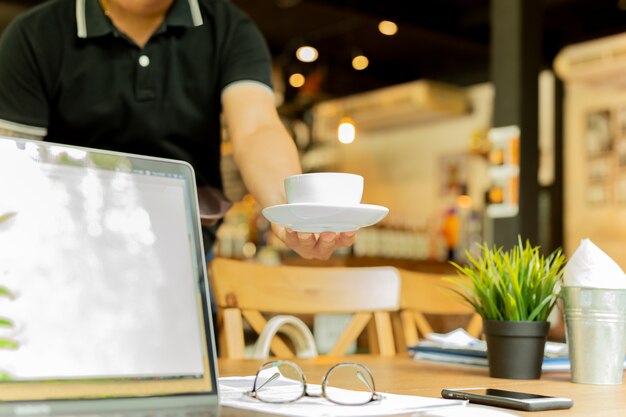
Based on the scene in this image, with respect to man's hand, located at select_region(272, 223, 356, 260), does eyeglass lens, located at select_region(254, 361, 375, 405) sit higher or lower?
lower

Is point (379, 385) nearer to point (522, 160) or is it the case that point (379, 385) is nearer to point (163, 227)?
point (163, 227)

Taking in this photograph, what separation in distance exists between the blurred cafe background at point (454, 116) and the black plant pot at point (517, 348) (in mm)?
4259

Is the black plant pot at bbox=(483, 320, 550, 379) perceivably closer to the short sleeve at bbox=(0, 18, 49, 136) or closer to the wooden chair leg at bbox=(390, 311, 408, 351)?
the wooden chair leg at bbox=(390, 311, 408, 351)

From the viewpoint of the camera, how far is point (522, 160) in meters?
5.40

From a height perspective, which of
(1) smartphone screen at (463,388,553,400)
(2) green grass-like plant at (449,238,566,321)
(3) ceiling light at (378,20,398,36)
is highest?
(3) ceiling light at (378,20,398,36)

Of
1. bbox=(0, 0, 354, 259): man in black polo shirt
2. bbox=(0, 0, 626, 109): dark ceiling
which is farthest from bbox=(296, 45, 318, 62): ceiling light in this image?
bbox=(0, 0, 354, 259): man in black polo shirt

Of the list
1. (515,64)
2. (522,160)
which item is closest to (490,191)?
(522,160)

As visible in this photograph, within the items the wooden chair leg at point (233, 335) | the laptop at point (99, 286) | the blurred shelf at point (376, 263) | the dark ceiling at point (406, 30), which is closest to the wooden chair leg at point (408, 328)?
the wooden chair leg at point (233, 335)

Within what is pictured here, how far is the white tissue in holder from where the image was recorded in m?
1.20

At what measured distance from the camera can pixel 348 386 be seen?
1007 millimetres

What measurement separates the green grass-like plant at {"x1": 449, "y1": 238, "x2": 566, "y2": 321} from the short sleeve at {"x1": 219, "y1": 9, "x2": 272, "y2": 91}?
643 millimetres

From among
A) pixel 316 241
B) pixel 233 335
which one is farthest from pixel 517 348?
pixel 233 335

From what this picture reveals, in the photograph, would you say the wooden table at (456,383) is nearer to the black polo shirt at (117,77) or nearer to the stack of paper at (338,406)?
the stack of paper at (338,406)

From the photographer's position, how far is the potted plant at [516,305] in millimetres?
1243
